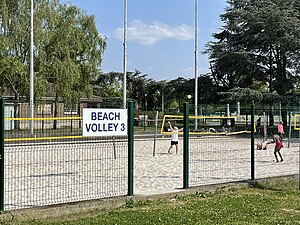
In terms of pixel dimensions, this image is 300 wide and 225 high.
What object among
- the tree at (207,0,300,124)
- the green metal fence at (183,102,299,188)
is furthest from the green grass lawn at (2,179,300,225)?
the tree at (207,0,300,124)

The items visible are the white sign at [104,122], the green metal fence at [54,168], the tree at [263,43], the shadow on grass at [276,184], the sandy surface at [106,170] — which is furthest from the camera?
the tree at [263,43]

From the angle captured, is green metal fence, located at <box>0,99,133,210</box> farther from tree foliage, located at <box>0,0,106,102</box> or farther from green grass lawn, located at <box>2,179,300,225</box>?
tree foliage, located at <box>0,0,106,102</box>

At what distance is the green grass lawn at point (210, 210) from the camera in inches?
295

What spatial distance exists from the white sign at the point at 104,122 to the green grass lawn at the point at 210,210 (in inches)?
55.9

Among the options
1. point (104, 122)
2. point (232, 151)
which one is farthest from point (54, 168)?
point (232, 151)

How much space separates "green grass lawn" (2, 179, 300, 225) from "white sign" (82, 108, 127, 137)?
1421 mm

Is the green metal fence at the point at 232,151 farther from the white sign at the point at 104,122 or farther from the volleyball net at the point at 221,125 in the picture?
the white sign at the point at 104,122

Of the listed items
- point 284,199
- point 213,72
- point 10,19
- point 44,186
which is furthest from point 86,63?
point 284,199

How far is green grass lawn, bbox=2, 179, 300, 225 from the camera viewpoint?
24.6 ft

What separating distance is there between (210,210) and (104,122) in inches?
103

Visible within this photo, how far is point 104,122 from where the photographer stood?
918 centimetres

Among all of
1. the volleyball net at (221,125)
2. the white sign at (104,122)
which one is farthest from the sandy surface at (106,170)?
the white sign at (104,122)

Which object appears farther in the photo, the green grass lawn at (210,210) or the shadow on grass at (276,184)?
the shadow on grass at (276,184)

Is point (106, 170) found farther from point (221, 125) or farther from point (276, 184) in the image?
point (276, 184)
